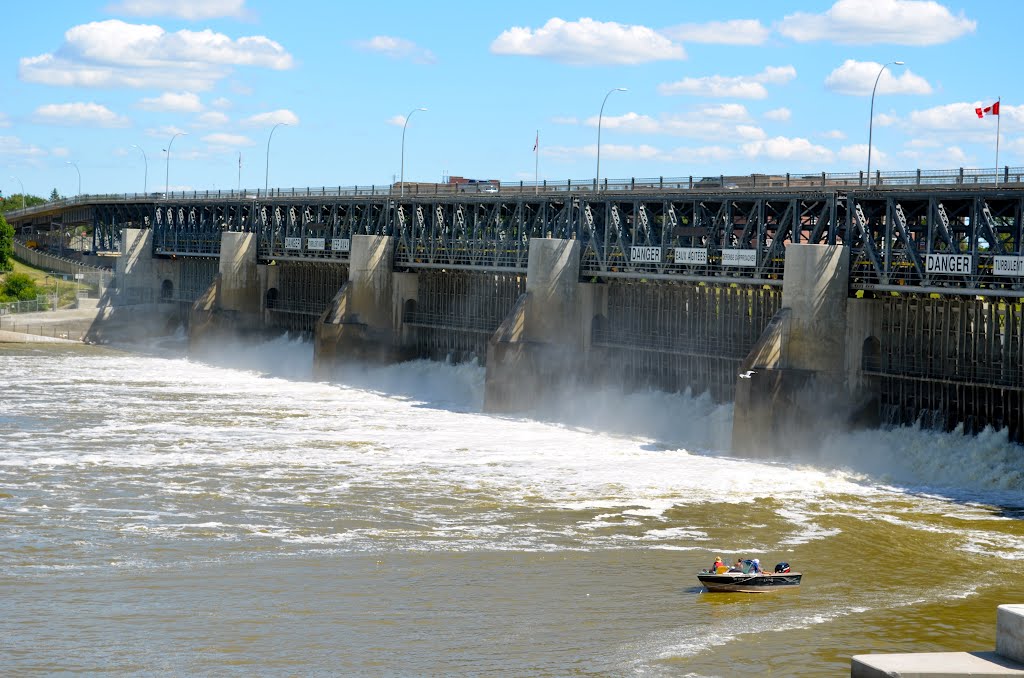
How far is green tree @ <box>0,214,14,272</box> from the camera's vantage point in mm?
115312

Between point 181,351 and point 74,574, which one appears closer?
point 74,574

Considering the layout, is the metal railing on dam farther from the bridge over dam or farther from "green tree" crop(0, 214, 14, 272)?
"green tree" crop(0, 214, 14, 272)

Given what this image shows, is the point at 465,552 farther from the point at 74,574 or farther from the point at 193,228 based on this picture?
the point at 193,228

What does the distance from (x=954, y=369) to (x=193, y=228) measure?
7353 cm

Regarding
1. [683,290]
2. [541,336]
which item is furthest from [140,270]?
[683,290]

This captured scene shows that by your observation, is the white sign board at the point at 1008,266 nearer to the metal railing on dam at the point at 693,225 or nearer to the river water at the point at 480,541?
the metal railing on dam at the point at 693,225

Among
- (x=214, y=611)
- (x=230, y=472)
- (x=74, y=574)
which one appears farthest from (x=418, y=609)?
(x=230, y=472)

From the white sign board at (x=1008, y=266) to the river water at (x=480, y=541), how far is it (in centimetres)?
571

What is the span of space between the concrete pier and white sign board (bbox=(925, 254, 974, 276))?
25.8 metres

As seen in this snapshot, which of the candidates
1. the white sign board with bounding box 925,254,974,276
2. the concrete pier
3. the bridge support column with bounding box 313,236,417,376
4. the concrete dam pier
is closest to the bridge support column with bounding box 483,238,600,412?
the concrete dam pier

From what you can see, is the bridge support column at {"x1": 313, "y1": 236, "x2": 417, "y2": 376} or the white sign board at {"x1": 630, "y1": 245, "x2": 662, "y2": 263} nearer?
the white sign board at {"x1": 630, "y1": 245, "x2": 662, "y2": 263}

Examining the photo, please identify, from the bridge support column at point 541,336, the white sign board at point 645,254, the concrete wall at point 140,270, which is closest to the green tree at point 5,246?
the concrete wall at point 140,270

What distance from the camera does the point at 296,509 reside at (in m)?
39.6

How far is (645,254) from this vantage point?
62000 millimetres
